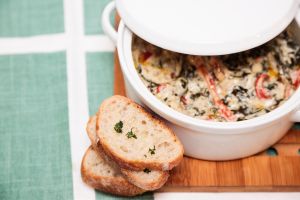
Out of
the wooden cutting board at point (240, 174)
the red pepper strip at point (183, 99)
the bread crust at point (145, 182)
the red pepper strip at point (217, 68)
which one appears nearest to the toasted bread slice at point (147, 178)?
the bread crust at point (145, 182)

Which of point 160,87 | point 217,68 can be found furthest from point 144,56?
point 217,68

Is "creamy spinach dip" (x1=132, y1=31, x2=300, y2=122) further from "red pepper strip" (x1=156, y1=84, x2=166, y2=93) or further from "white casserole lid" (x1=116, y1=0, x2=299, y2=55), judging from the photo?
"white casserole lid" (x1=116, y1=0, x2=299, y2=55)

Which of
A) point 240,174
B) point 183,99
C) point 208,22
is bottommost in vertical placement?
point 240,174

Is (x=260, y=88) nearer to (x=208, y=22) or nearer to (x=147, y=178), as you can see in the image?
(x=208, y=22)

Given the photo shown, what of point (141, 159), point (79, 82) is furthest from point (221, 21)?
point (79, 82)

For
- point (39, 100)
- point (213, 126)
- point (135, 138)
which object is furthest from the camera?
point (39, 100)

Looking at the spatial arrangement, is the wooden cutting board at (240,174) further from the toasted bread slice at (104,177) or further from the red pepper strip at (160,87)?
the red pepper strip at (160,87)

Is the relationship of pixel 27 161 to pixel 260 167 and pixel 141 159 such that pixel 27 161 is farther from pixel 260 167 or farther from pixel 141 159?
pixel 260 167
